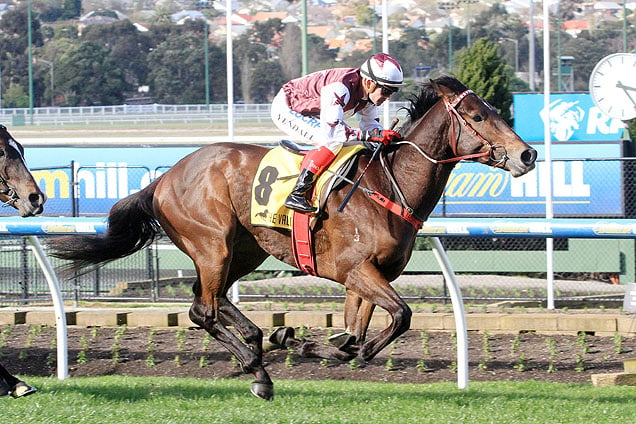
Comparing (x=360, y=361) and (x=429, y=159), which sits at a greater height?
(x=429, y=159)

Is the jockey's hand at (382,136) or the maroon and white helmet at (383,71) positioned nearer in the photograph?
the maroon and white helmet at (383,71)

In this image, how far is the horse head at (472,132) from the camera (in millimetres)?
5227

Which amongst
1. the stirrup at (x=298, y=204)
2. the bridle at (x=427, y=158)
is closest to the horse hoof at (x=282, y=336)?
the stirrup at (x=298, y=204)

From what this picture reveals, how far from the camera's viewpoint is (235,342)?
5.73 metres

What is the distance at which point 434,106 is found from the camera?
5609 mm

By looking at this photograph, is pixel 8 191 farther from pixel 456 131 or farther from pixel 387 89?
pixel 456 131

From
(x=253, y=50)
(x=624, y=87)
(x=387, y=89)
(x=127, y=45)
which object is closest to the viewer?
(x=387, y=89)

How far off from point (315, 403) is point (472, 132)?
5.69 feet

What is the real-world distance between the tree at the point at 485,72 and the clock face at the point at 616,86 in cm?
1024

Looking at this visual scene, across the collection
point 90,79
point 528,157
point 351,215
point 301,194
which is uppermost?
point 90,79

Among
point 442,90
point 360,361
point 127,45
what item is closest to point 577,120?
point 360,361

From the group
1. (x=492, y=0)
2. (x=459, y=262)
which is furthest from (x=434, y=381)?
(x=492, y=0)

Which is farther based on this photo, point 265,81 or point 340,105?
point 265,81

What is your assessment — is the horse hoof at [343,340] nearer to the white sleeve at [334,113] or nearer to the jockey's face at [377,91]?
the white sleeve at [334,113]
